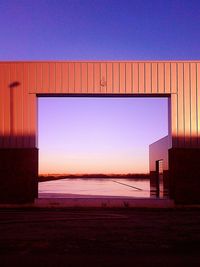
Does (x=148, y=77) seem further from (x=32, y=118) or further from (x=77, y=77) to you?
(x=32, y=118)

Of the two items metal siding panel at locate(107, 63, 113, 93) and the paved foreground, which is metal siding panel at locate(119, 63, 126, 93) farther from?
the paved foreground

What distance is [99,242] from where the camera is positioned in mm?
11078

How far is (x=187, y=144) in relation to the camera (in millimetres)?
23281

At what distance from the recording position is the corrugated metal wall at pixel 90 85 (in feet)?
76.7

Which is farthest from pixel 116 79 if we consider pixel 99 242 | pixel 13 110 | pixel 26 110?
pixel 99 242

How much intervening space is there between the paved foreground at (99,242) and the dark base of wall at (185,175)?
7.20m

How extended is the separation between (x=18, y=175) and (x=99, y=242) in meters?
13.1

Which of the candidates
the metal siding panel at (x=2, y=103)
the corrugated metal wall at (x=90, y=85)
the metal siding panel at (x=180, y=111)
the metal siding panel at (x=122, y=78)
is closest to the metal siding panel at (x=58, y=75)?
the corrugated metal wall at (x=90, y=85)

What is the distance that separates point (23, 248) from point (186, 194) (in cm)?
1420

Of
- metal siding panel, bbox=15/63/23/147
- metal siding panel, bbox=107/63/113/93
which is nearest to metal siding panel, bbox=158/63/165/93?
metal siding panel, bbox=107/63/113/93

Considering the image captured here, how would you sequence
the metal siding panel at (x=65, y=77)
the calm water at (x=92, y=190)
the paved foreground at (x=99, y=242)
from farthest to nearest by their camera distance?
the calm water at (x=92, y=190) → the metal siding panel at (x=65, y=77) → the paved foreground at (x=99, y=242)

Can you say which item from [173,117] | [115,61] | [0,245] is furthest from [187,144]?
[0,245]

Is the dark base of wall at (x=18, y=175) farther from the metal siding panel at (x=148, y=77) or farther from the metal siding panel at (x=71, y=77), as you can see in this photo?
the metal siding panel at (x=148, y=77)

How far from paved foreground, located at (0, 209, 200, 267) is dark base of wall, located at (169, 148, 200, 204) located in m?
7.20
